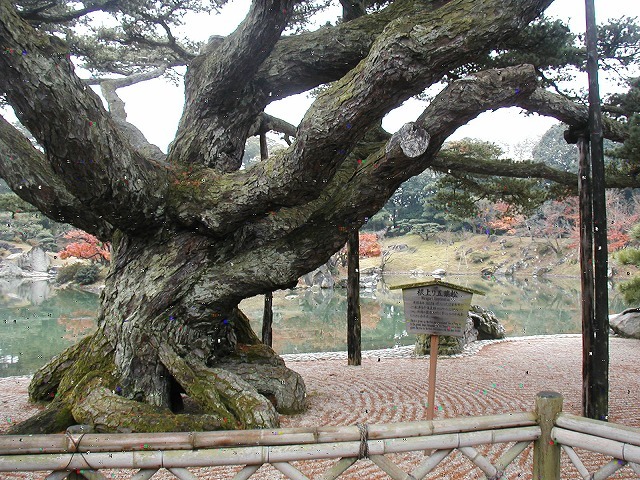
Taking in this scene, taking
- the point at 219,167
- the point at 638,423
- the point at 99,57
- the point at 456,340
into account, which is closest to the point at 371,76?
the point at 219,167

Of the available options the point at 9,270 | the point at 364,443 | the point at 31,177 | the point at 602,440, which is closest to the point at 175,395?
the point at 31,177

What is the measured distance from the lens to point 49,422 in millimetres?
3701

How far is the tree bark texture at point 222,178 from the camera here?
10.1ft

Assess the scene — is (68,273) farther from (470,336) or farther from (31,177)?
(31,177)

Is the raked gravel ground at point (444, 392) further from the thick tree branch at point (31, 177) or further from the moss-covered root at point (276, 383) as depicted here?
the thick tree branch at point (31, 177)

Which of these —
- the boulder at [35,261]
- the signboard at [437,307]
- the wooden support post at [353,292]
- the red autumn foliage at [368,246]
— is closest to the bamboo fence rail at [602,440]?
the signboard at [437,307]

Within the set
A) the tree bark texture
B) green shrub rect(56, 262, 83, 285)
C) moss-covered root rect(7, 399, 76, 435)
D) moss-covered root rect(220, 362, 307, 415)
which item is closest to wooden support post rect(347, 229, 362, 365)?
the tree bark texture

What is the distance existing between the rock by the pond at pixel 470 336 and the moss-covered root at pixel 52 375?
5715mm

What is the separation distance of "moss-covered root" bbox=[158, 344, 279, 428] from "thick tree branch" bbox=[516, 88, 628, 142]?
3284mm

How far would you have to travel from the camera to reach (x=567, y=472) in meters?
2.98

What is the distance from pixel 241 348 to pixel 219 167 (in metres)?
1.84

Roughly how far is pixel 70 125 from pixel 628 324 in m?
11.1

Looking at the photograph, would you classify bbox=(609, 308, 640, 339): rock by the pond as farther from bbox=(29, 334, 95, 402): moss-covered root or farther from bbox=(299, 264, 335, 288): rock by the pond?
bbox=(299, 264, 335, 288): rock by the pond

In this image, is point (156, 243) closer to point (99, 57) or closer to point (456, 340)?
point (99, 57)
